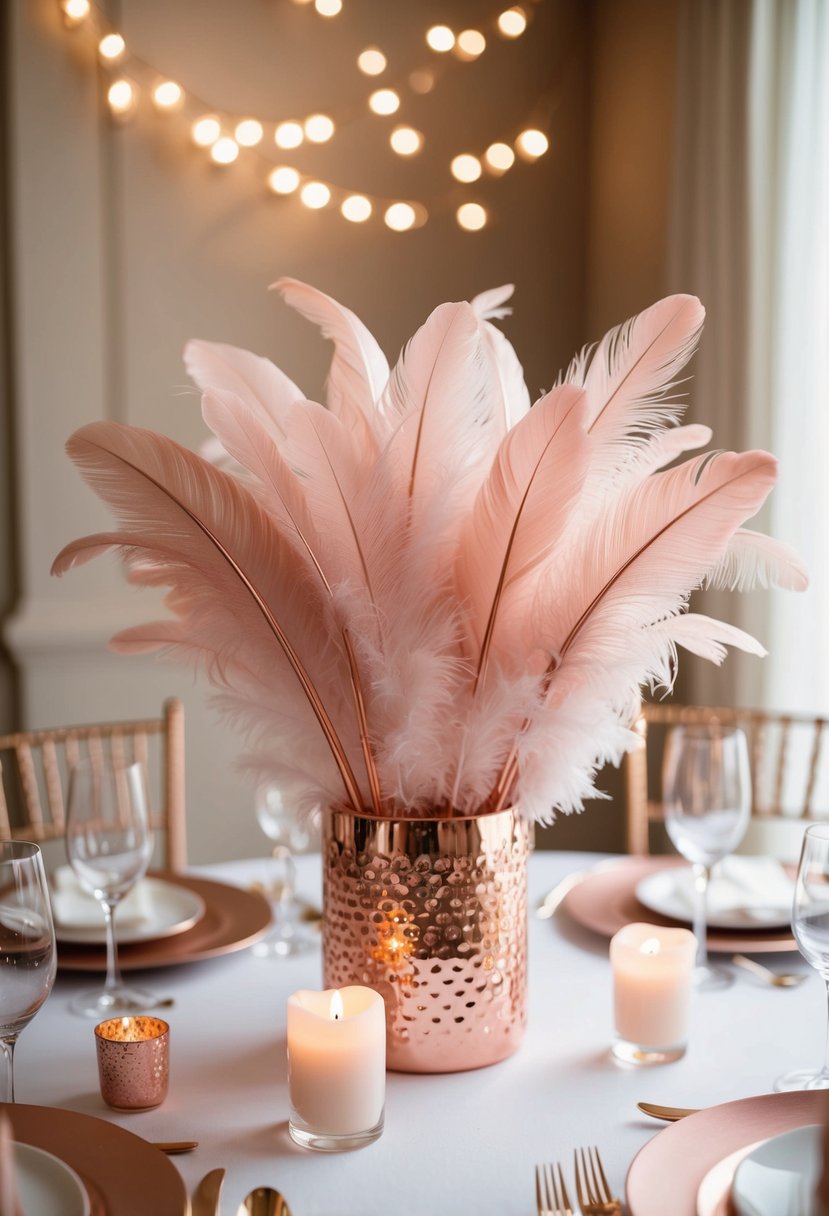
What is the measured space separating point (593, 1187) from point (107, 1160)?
0.31 metres

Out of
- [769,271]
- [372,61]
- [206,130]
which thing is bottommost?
[769,271]

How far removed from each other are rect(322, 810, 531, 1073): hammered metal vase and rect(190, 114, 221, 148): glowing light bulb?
1948 mm

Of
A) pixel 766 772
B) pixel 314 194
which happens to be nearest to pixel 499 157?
pixel 314 194

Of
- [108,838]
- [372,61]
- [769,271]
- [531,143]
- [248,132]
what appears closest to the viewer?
[108,838]

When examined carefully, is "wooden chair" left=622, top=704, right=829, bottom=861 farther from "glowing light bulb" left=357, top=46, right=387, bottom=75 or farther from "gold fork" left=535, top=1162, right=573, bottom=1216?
"glowing light bulb" left=357, top=46, right=387, bottom=75

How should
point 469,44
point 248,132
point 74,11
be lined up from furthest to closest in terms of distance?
point 469,44, point 248,132, point 74,11

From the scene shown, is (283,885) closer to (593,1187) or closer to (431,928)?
(431,928)

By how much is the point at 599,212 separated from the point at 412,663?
2335 millimetres

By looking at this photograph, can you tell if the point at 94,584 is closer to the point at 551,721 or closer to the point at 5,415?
the point at 5,415

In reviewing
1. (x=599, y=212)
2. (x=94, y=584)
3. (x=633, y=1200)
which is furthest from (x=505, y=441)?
(x=599, y=212)

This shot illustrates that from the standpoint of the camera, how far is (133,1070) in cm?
88

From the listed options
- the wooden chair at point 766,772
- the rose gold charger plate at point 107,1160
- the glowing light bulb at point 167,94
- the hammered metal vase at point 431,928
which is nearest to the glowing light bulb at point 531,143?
the glowing light bulb at point 167,94

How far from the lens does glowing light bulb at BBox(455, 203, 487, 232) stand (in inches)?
111

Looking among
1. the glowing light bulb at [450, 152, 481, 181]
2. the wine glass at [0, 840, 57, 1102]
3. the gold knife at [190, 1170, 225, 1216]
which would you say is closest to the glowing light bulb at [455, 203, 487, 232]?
the glowing light bulb at [450, 152, 481, 181]
